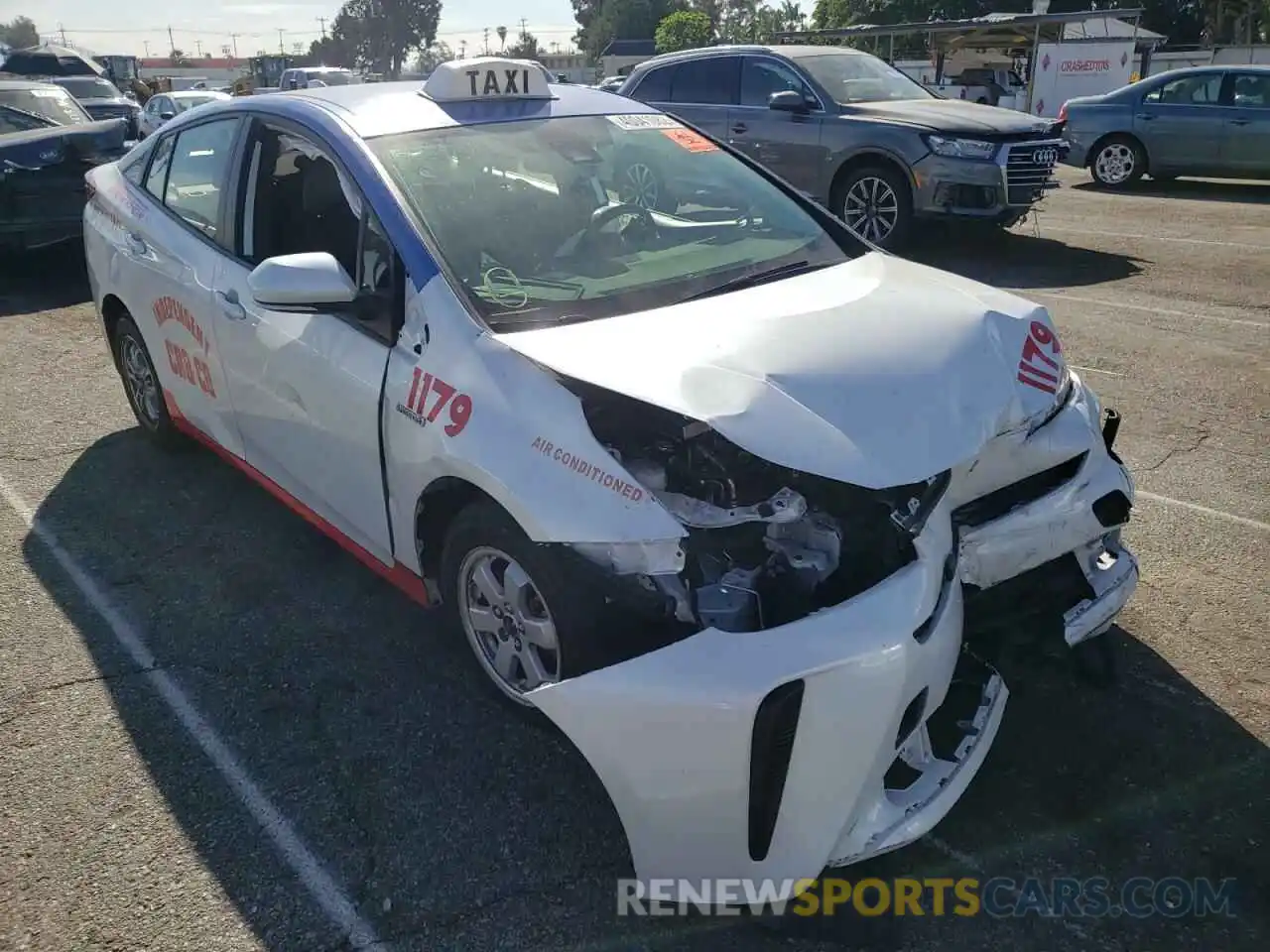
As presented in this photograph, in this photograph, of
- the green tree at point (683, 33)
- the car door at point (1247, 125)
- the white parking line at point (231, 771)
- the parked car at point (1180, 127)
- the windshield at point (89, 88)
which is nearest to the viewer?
the white parking line at point (231, 771)

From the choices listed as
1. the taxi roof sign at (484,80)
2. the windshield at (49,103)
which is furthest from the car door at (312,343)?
the windshield at (49,103)

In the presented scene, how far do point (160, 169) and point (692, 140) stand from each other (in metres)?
2.43

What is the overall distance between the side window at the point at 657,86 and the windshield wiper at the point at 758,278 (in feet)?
26.8

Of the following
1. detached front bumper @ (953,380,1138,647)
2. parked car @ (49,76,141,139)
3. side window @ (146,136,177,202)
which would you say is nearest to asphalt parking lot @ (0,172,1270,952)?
detached front bumper @ (953,380,1138,647)

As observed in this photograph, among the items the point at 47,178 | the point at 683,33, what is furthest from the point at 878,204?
the point at 683,33

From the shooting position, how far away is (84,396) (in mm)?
6332

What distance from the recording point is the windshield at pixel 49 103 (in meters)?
10.2

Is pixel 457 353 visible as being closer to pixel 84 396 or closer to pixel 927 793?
pixel 927 793

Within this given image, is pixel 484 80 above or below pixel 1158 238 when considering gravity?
above

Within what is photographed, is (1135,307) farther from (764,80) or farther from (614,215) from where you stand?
(614,215)

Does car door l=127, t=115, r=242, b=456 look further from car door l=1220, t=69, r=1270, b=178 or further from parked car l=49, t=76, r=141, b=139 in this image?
parked car l=49, t=76, r=141, b=139

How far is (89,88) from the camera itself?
771 inches

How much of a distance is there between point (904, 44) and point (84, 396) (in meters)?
36.8

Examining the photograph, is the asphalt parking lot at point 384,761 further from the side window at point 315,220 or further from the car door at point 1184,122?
the car door at point 1184,122
